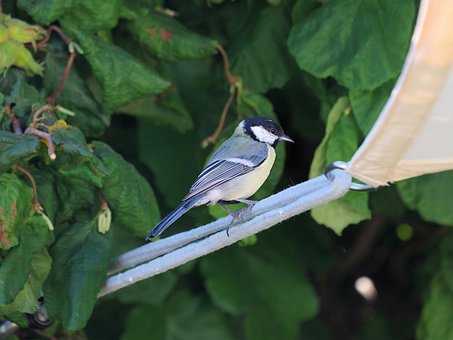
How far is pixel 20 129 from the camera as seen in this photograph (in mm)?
3156

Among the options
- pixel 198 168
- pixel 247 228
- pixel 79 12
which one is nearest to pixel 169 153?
pixel 198 168

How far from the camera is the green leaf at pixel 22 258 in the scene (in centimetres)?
299

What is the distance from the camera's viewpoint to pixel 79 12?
340 cm

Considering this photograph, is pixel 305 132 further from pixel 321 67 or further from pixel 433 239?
pixel 321 67

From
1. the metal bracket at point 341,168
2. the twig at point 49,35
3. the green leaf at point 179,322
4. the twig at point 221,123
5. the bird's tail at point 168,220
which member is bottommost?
the green leaf at point 179,322

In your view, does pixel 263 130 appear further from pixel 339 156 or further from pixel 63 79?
pixel 63 79

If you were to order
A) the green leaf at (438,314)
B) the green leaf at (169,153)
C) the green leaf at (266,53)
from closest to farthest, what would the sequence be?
the green leaf at (266,53)
the green leaf at (438,314)
the green leaf at (169,153)

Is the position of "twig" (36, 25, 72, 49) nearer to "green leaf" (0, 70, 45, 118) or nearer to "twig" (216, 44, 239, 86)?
"green leaf" (0, 70, 45, 118)

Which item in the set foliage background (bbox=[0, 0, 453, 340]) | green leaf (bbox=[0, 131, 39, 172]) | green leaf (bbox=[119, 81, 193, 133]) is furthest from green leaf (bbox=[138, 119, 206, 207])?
green leaf (bbox=[0, 131, 39, 172])

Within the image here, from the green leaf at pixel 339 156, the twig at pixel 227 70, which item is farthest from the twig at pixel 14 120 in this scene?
the green leaf at pixel 339 156

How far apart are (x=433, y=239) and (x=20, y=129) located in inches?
71.7

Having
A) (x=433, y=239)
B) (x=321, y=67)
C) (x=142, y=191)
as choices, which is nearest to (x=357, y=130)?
(x=321, y=67)

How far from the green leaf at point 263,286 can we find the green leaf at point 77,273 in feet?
3.37

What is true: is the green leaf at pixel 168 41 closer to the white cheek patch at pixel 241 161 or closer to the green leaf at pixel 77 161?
the white cheek patch at pixel 241 161
